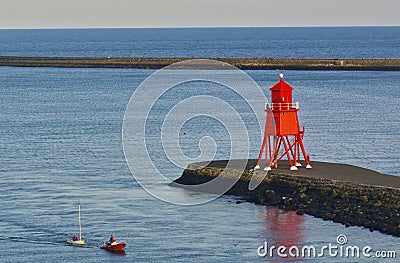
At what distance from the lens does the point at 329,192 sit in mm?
46594

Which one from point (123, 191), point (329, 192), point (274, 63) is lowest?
point (329, 192)

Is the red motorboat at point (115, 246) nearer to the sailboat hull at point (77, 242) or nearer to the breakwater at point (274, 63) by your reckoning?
the sailboat hull at point (77, 242)

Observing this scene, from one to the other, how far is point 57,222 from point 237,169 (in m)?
9.98

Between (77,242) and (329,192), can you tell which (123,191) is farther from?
(329,192)

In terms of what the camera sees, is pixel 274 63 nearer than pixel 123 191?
No

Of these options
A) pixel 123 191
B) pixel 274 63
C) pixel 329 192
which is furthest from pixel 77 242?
pixel 274 63

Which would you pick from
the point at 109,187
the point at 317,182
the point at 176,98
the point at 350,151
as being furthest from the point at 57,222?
the point at 176,98

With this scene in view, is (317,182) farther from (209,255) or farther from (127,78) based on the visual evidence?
(127,78)

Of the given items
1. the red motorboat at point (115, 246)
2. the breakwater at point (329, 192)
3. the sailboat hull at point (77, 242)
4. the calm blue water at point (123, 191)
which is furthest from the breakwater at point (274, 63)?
the red motorboat at point (115, 246)

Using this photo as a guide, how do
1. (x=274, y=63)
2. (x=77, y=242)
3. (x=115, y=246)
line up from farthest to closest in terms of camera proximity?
(x=274, y=63) → (x=77, y=242) → (x=115, y=246)

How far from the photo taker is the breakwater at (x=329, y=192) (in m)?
43.8

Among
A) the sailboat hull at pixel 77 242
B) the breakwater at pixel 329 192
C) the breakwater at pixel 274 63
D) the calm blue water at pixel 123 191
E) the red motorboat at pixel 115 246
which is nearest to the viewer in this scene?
the red motorboat at pixel 115 246

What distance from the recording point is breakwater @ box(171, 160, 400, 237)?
144ft

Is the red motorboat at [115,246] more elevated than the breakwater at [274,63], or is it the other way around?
the breakwater at [274,63]
